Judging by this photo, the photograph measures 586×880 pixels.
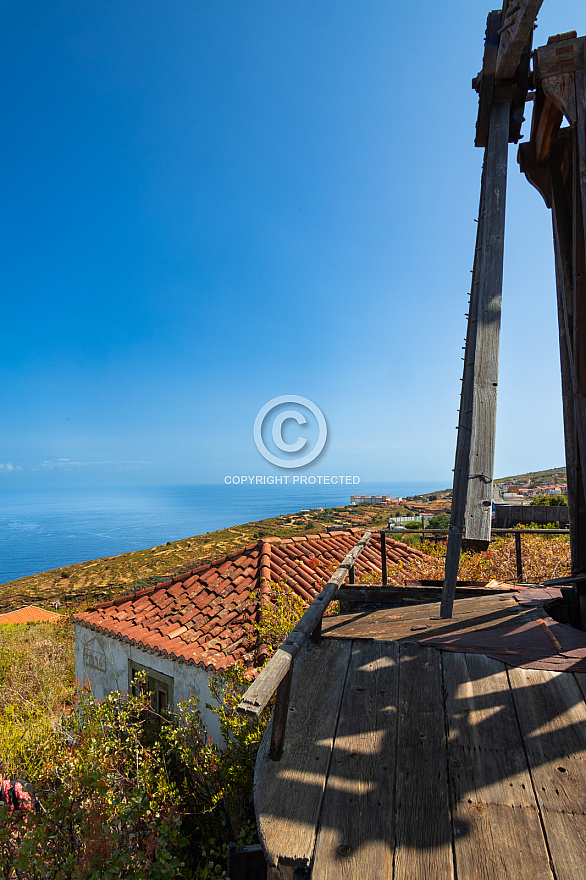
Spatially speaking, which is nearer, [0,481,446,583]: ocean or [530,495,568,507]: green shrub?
[530,495,568,507]: green shrub

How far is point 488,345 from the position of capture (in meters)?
3.04

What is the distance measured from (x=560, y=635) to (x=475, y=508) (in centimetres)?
88

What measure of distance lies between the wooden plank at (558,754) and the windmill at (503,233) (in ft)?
2.73

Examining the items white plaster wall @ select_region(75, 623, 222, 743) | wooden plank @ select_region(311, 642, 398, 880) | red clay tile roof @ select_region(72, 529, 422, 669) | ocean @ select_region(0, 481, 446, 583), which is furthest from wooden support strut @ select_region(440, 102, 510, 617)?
ocean @ select_region(0, 481, 446, 583)

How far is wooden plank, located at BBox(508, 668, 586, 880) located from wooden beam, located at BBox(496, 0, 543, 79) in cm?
409

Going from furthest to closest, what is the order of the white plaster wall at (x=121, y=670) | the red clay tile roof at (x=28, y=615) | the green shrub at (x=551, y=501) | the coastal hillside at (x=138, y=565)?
the coastal hillside at (x=138, y=565) → the red clay tile roof at (x=28, y=615) → the green shrub at (x=551, y=501) → the white plaster wall at (x=121, y=670)

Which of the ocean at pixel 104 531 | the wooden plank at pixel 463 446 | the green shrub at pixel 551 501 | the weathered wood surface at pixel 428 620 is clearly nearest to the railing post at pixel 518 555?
the weathered wood surface at pixel 428 620

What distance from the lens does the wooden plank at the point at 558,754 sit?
1473 millimetres

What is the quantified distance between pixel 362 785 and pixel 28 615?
27924 millimetres

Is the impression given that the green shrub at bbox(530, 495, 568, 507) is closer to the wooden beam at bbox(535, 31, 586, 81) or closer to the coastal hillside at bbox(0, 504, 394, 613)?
the coastal hillside at bbox(0, 504, 394, 613)

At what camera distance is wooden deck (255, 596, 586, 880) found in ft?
4.86

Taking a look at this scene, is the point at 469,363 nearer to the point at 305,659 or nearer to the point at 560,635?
the point at 560,635

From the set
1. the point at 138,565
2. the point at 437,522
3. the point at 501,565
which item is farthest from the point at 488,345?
the point at 138,565

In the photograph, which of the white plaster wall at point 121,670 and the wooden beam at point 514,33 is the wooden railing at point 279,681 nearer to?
the wooden beam at point 514,33
